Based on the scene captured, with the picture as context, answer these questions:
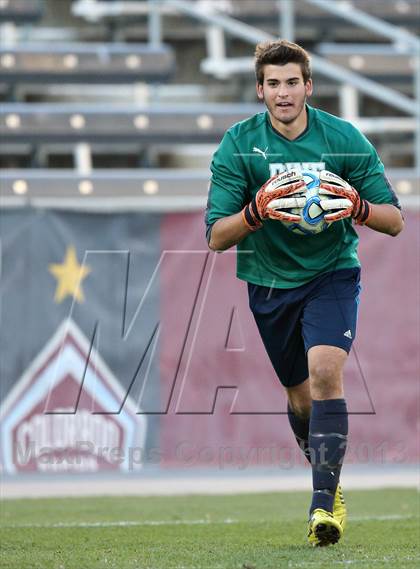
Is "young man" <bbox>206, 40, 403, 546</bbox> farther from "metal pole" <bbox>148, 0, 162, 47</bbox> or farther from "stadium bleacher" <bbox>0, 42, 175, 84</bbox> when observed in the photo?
"metal pole" <bbox>148, 0, 162, 47</bbox>

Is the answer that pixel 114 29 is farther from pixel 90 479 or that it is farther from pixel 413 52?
pixel 90 479

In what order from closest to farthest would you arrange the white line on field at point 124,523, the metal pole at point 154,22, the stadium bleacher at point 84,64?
the white line on field at point 124,523 < the stadium bleacher at point 84,64 < the metal pole at point 154,22

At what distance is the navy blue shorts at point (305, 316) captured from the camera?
4.59 m

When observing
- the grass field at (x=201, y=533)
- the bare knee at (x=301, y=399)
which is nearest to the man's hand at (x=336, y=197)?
the bare knee at (x=301, y=399)

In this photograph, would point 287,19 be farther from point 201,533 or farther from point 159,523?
point 201,533

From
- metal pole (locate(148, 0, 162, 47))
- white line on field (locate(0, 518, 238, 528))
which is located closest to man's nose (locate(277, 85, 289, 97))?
white line on field (locate(0, 518, 238, 528))

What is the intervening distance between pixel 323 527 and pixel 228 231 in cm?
115

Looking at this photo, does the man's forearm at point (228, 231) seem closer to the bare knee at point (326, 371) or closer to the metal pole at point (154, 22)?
the bare knee at point (326, 371)

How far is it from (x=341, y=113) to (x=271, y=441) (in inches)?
239

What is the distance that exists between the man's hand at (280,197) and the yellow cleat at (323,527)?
1.08 meters

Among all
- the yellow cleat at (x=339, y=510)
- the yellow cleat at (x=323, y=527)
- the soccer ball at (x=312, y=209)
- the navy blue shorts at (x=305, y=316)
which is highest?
the soccer ball at (x=312, y=209)

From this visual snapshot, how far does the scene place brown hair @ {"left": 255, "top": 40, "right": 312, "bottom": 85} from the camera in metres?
4.57

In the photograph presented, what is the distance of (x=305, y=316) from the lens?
4.68 meters

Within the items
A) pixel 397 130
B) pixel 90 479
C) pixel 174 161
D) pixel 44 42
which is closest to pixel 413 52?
pixel 397 130
